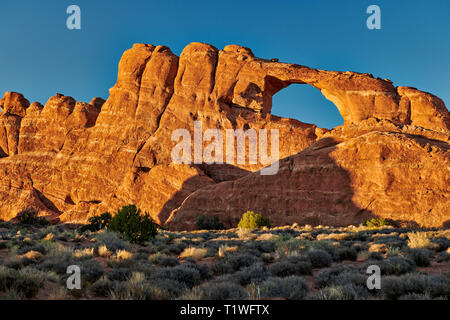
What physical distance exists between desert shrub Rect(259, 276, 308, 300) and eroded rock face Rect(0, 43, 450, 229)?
2621 cm

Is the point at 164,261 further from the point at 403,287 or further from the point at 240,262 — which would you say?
the point at 403,287

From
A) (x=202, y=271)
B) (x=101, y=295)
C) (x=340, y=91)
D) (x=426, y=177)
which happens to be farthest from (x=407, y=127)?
(x=101, y=295)

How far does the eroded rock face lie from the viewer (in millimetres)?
36188

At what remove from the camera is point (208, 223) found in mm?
34094

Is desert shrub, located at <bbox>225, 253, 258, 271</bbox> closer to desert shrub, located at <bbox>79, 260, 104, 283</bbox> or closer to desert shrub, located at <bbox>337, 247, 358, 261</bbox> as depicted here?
desert shrub, located at <bbox>337, 247, 358, 261</bbox>

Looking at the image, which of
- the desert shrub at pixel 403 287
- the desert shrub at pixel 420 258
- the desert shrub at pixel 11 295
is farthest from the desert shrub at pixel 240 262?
the desert shrub at pixel 11 295

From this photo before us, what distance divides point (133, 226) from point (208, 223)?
18037 millimetres

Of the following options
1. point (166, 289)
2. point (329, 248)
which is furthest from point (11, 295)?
point (329, 248)

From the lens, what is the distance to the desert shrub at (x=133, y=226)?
53.7ft

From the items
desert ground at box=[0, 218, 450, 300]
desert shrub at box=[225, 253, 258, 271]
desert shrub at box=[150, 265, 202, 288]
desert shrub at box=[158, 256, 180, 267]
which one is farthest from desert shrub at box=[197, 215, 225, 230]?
desert shrub at box=[150, 265, 202, 288]

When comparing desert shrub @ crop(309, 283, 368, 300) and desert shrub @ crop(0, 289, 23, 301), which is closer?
desert shrub @ crop(0, 289, 23, 301)

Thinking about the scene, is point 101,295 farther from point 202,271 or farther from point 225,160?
point 225,160

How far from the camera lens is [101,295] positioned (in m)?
6.82
